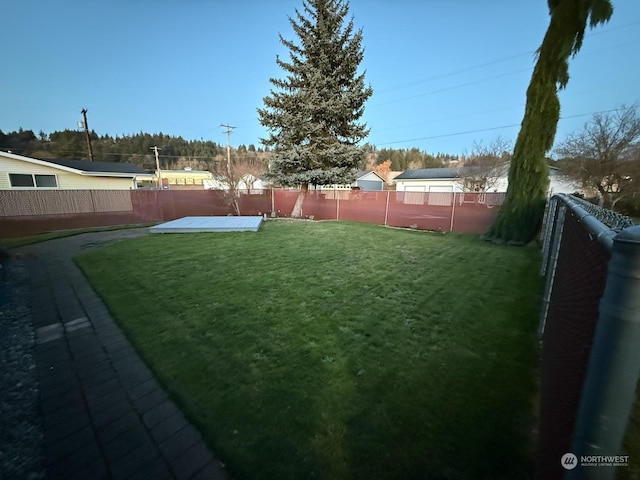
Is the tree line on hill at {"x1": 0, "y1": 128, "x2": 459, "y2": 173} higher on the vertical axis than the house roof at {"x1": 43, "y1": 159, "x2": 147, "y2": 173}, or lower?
higher

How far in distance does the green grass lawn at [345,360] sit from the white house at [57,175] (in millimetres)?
14515

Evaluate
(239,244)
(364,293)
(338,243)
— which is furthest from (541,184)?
(239,244)

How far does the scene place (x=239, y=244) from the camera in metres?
7.46

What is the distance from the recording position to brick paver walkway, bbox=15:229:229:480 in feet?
5.13

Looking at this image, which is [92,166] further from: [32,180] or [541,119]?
[541,119]

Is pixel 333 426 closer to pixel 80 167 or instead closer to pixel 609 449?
pixel 609 449

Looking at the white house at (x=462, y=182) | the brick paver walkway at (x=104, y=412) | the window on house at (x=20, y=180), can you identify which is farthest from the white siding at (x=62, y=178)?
the white house at (x=462, y=182)

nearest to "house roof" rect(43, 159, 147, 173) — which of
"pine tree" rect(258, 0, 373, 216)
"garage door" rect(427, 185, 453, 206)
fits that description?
"pine tree" rect(258, 0, 373, 216)

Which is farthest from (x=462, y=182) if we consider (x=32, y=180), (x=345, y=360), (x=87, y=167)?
(x=32, y=180)

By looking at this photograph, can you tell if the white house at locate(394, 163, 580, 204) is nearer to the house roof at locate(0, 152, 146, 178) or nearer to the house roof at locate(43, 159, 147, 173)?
the house roof at locate(0, 152, 146, 178)

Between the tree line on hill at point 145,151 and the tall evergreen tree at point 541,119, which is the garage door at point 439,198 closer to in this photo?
the tall evergreen tree at point 541,119

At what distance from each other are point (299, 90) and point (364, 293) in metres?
12.6

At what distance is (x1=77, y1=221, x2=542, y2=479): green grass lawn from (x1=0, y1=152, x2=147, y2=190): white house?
14.5 meters

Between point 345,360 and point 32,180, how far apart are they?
66.7ft
